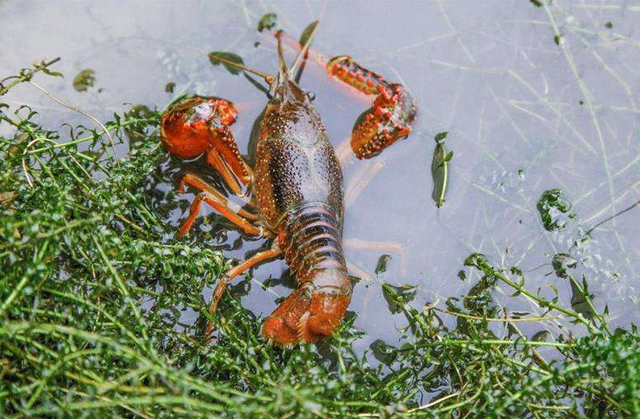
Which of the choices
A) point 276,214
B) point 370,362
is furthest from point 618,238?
point 276,214

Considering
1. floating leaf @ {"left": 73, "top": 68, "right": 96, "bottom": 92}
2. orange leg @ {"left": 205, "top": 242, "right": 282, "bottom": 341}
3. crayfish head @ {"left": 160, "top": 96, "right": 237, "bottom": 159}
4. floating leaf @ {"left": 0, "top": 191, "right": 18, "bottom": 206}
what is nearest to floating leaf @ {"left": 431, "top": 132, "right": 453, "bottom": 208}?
orange leg @ {"left": 205, "top": 242, "right": 282, "bottom": 341}

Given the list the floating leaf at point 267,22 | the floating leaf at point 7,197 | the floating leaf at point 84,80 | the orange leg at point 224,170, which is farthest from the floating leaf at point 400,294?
the floating leaf at point 84,80

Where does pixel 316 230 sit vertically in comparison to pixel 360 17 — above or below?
below

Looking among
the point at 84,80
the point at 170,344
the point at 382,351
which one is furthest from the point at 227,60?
the point at 382,351

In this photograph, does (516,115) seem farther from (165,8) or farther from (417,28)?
(165,8)

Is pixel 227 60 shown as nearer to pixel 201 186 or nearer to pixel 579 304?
pixel 201 186
